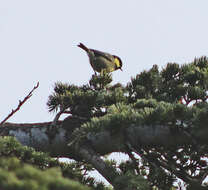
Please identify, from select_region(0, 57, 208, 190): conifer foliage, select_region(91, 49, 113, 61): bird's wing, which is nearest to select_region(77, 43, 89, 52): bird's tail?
select_region(91, 49, 113, 61): bird's wing

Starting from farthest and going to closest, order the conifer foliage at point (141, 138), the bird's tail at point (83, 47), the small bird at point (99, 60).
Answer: the bird's tail at point (83, 47), the small bird at point (99, 60), the conifer foliage at point (141, 138)

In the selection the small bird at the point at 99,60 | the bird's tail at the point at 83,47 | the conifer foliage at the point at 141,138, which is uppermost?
the bird's tail at the point at 83,47

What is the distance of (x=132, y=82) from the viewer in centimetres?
480

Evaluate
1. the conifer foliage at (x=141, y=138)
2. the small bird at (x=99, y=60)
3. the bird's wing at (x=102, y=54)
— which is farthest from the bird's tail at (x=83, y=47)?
the conifer foliage at (x=141, y=138)

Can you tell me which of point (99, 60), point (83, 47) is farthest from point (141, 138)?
point (83, 47)

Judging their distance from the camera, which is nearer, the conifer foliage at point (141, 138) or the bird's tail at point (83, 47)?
the conifer foliage at point (141, 138)

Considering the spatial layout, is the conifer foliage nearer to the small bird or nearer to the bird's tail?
the small bird

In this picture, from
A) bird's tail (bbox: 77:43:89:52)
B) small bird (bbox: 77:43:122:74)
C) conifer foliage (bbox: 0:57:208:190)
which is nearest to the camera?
conifer foliage (bbox: 0:57:208:190)

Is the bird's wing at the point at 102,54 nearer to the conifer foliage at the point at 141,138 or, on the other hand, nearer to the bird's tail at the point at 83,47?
the bird's tail at the point at 83,47

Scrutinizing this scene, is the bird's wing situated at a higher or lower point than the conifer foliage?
higher

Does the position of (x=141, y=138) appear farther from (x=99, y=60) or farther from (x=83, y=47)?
(x=83, y=47)

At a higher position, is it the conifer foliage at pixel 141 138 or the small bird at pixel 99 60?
the small bird at pixel 99 60

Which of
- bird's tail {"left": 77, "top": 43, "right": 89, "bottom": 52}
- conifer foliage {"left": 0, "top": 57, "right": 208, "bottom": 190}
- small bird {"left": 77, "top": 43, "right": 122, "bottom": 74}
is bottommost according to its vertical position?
conifer foliage {"left": 0, "top": 57, "right": 208, "bottom": 190}

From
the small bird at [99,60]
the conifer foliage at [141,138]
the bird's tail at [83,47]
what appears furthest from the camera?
the bird's tail at [83,47]
